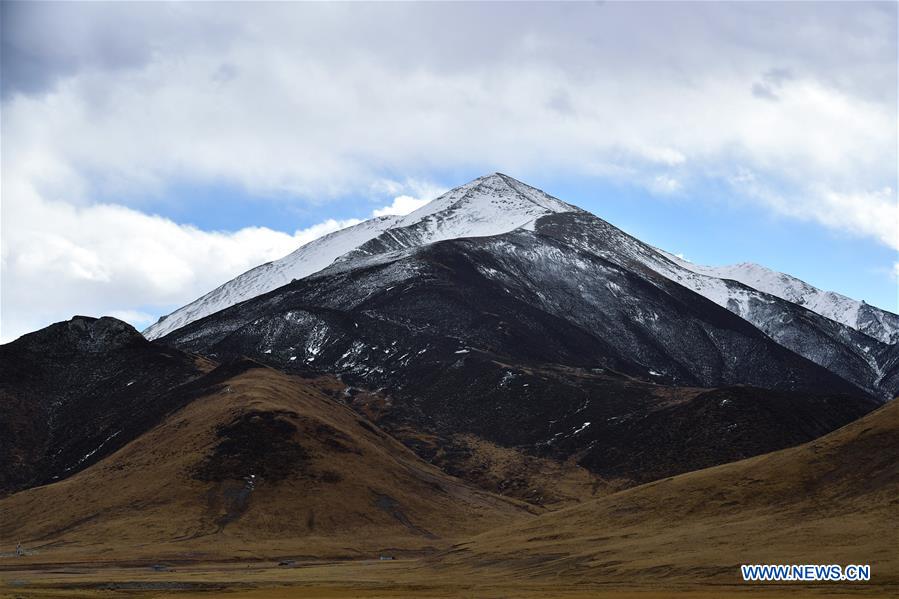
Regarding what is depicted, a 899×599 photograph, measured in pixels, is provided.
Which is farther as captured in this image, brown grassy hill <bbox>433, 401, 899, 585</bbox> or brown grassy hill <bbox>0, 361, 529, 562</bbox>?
brown grassy hill <bbox>0, 361, 529, 562</bbox>

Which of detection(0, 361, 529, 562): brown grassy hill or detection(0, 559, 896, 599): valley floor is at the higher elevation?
detection(0, 361, 529, 562): brown grassy hill

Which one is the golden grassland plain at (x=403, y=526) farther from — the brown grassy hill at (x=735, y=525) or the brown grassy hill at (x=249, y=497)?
the brown grassy hill at (x=249, y=497)

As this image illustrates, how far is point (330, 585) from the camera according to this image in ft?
280

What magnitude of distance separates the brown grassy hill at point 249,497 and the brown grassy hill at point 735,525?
28.9 m

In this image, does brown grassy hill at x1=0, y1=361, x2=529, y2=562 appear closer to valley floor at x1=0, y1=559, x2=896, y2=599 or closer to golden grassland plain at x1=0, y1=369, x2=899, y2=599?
golden grassland plain at x1=0, y1=369, x2=899, y2=599

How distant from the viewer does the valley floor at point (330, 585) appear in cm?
6781

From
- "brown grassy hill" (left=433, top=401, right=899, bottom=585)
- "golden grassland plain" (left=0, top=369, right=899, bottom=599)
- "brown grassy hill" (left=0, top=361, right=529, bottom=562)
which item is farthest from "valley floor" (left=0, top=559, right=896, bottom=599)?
"brown grassy hill" (left=0, top=361, right=529, bottom=562)

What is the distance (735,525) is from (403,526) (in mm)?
61934

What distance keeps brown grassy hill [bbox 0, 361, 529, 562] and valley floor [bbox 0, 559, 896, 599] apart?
1322 centimetres

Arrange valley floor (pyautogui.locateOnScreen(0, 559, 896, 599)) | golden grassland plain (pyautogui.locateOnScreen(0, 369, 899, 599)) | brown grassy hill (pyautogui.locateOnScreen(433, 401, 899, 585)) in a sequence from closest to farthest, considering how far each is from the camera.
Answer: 1. valley floor (pyautogui.locateOnScreen(0, 559, 896, 599))
2. brown grassy hill (pyautogui.locateOnScreen(433, 401, 899, 585))
3. golden grassland plain (pyautogui.locateOnScreen(0, 369, 899, 599))

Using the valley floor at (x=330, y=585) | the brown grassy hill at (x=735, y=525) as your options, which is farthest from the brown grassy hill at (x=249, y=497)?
the brown grassy hill at (x=735, y=525)

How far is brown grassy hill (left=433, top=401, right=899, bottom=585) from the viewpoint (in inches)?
2916

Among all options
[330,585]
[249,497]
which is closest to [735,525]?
[330,585]

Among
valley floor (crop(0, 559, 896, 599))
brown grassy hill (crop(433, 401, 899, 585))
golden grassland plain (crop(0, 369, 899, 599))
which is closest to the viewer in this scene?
valley floor (crop(0, 559, 896, 599))
